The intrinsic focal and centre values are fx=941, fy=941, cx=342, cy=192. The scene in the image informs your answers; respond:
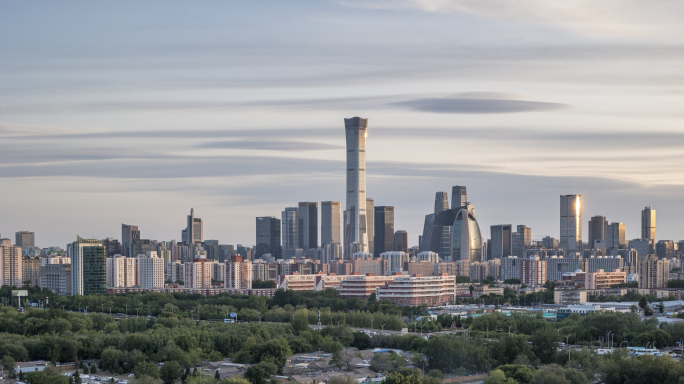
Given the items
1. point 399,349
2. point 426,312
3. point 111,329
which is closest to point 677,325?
point 399,349

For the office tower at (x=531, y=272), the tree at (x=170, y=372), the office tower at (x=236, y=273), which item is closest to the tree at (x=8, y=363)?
the tree at (x=170, y=372)

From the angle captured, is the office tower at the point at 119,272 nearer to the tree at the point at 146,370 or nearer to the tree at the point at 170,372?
the tree at the point at 146,370

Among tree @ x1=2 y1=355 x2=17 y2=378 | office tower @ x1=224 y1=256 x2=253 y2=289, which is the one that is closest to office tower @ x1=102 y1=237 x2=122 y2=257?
office tower @ x1=224 y1=256 x2=253 y2=289

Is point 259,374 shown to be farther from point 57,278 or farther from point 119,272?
point 119,272

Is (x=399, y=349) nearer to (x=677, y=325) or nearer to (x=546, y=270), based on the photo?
(x=677, y=325)

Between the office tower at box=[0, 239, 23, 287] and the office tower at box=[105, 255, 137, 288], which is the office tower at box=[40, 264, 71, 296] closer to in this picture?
the office tower at box=[0, 239, 23, 287]
